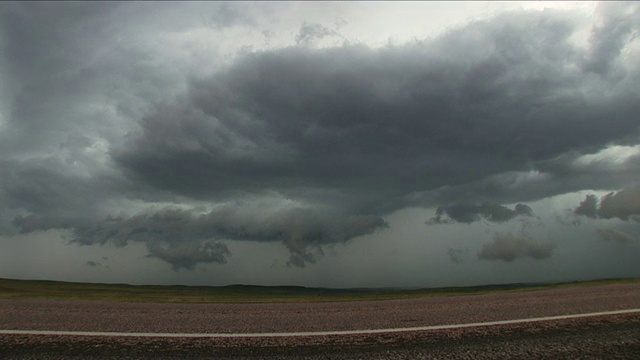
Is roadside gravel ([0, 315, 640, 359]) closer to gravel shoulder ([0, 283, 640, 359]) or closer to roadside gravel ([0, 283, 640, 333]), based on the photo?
gravel shoulder ([0, 283, 640, 359])

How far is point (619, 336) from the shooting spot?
836 cm

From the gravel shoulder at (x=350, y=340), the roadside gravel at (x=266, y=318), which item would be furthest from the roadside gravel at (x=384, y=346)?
the roadside gravel at (x=266, y=318)

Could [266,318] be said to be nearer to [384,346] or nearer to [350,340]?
[350,340]

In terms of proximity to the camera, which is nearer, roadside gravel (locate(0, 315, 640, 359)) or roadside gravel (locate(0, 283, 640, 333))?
roadside gravel (locate(0, 315, 640, 359))

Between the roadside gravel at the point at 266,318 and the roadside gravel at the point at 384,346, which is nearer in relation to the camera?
the roadside gravel at the point at 384,346

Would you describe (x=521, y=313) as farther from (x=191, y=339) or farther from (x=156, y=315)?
(x=156, y=315)

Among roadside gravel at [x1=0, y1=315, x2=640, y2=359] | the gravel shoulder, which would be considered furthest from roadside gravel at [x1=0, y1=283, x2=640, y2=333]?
roadside gravel at [x1=0, y1=315, x2=640, y2=359]

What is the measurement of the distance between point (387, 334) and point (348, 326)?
158 centimetres

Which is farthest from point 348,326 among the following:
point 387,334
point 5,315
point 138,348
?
point 5,315

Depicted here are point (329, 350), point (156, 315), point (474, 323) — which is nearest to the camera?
point (329, 350)

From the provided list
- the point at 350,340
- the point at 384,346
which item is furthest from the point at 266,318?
the point at 384,346

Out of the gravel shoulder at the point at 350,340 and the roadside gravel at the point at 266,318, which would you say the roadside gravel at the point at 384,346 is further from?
the roadside gravel at the point at 266,318

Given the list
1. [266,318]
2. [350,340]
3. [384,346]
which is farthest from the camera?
[266,318]

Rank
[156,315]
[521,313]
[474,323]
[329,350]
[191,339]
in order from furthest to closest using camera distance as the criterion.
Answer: [156,315], [521,313], [474,323], [191,339], [329,350]
